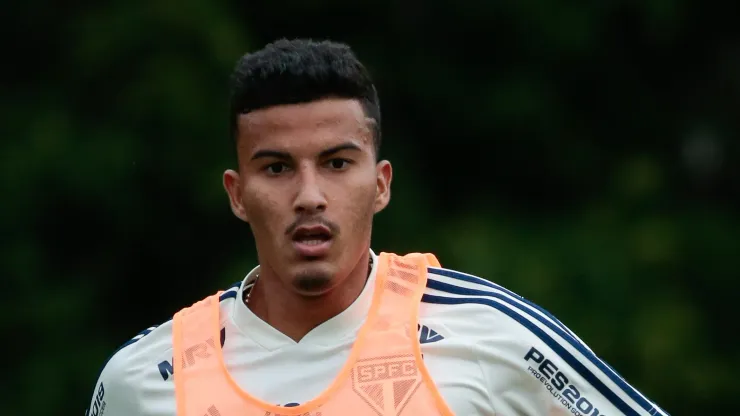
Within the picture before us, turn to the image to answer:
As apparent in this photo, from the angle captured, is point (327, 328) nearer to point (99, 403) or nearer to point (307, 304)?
point (307, 304)

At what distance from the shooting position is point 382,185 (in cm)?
415

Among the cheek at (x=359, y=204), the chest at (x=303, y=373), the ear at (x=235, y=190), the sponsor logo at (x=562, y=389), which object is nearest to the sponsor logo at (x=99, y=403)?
the chest at (x=303, y=373)

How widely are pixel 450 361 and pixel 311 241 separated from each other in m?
0.44

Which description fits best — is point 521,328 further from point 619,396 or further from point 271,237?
point 271,237

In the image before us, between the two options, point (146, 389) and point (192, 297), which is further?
point (192, 297)

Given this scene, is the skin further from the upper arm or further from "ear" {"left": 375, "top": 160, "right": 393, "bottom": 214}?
the upper arm

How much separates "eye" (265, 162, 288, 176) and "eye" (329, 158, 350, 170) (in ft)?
0.37

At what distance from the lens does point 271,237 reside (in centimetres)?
398

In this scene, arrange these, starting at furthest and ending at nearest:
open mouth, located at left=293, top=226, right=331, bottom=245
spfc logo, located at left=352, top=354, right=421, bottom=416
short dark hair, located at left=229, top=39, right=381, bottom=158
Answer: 1. short dark hair, located at left=229, top=39, right=381, bottom=158
2. open mouth, located at left=293, top=226, right=331, bottom=245
3. spfc logo, located at left=352, top=354, right=421, bottom=416

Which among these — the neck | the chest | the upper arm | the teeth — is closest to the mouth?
the teeth

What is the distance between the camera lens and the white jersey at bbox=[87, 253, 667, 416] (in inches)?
150

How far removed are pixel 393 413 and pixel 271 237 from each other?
0.53 m

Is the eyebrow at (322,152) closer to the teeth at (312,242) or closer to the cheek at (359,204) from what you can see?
the cheek at (359,204)

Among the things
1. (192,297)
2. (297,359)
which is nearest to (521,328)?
(297,359)
